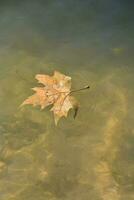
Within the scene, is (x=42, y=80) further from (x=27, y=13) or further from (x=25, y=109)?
(x=27, y=13)

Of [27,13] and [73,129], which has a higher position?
[27,13]

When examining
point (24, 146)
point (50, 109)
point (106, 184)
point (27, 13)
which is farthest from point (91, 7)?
point (106, 184)

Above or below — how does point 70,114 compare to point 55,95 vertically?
below

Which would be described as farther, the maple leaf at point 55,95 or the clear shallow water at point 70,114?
the maple leaf at point 55,95
